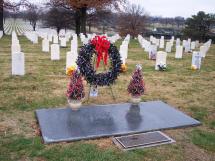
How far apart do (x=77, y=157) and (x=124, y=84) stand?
590 cm

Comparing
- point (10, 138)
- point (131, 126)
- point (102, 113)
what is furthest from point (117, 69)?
point (10, 138)

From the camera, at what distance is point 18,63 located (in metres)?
11.4

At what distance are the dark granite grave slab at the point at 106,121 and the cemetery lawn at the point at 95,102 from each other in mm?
211

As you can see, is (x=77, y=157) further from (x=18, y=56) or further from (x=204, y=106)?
(x=18, y=56)

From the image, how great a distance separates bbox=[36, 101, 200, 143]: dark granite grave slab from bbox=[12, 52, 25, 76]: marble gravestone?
173 inches

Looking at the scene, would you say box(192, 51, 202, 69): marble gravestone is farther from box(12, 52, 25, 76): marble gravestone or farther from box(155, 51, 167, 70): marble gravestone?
box(12, 52, 25, 76): marble gravestone

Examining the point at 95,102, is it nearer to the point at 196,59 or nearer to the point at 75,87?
the point at 75,87

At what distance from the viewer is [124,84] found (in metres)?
11.0

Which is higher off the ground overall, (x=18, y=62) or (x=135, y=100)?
(x=18, y=62)

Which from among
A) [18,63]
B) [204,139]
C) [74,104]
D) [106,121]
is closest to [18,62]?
[18,63]

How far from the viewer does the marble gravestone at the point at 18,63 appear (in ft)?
36.8

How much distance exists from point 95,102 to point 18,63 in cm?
423

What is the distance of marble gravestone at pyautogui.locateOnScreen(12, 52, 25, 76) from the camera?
1122 centimetres

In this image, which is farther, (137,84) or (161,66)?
(161,66)
